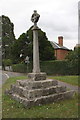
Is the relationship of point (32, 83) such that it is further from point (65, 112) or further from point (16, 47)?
point (16, 47)

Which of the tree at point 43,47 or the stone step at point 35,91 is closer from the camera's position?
the stone step at point 35,91

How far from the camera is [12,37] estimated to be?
47.7 metres

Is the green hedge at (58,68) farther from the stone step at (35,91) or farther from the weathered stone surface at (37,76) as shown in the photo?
the stone step at (35,91)

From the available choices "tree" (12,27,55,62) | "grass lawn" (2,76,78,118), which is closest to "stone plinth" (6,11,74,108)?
"grass lawn" (2,76,78,118)

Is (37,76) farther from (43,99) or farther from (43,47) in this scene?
(43,47)

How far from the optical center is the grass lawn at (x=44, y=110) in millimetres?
6358

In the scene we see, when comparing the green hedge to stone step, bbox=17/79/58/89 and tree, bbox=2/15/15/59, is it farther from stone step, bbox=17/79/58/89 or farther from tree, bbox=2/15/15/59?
stone step, bbox=17/79/58/89

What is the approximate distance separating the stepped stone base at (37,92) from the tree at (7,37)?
3565 centimetres

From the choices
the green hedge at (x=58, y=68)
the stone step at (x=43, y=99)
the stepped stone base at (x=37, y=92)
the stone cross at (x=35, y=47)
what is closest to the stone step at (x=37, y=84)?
the stepped stone base at (x=37, y=92)

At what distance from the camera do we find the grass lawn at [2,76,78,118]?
20.9ft

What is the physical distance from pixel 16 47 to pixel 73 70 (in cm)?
1139

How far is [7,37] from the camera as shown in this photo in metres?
45.8

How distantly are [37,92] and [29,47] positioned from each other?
2293 centimetres

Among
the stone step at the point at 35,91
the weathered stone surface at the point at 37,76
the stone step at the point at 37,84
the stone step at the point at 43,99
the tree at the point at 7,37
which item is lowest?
the stone step at the point at 43,99
